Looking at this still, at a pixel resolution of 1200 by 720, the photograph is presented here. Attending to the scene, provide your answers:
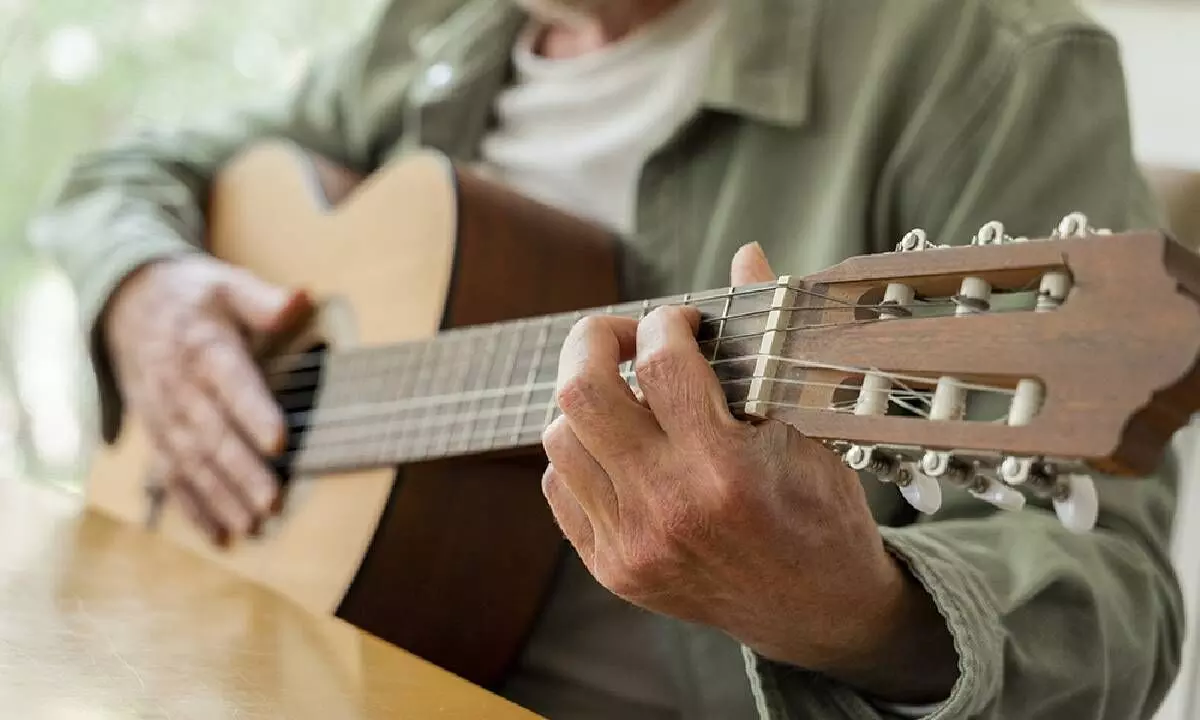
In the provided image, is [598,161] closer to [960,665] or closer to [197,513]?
[197,513]

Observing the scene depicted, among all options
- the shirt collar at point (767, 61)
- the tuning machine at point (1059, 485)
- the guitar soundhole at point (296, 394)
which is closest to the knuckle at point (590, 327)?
the tuning machine at point (1059, 485)

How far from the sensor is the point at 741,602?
0.60 metres

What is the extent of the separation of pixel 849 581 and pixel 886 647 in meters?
0.07

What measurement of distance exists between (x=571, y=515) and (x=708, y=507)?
0.11 m

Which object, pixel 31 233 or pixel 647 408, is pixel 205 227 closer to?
pixel 31 233

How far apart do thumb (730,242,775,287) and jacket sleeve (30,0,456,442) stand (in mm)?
751

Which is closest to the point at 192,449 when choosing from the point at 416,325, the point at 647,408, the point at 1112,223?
the point at 416,325

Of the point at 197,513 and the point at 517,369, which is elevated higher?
the point at 517,369

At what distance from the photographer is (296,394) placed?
1046 millimetres

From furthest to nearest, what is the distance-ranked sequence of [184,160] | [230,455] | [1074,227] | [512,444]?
[184,160], [230,455], [512,444], [1074,227]

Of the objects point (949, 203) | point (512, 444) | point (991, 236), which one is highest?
point (991, 236)

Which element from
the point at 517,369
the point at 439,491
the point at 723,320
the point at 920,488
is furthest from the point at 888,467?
the point at 439,491

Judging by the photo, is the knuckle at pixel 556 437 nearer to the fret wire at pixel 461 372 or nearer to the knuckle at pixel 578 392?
the knuckle at pixel 578 392

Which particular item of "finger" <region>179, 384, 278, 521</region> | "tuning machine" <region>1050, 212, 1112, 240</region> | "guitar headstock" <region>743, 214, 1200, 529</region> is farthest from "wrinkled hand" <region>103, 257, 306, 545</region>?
"tuning machine" <region>1050, 212, 1112, 240</region>
